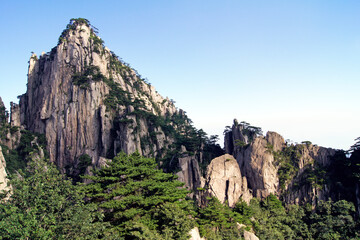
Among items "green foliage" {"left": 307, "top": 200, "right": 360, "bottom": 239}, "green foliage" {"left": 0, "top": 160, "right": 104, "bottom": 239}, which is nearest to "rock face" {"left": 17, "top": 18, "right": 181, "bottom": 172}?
"green foliage" {"left": 307, "top": 200, "right": 360, "bottom": 239}

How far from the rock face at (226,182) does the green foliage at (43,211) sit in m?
21.0

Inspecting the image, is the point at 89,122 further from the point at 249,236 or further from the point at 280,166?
the point at 249,236

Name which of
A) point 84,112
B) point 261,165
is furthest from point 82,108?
point 261,165

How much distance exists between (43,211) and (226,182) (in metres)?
25.6

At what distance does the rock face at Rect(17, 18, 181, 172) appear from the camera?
65438 mm

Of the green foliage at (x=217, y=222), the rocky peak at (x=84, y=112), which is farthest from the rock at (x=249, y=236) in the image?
the rocky peak at (x=84, y=112)

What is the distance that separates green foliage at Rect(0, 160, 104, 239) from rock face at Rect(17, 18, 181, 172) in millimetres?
45923

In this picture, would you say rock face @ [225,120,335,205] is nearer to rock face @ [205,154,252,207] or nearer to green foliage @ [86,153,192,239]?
rock face @ [205,154,252,207]

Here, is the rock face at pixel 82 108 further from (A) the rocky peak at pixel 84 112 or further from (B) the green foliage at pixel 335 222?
(B) the green foliage at pixel 335 222

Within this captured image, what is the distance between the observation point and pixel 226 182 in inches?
1427

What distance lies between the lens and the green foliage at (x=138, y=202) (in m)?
20.0

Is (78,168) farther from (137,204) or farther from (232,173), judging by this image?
(137,204)

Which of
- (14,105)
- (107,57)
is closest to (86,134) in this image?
(14,105)

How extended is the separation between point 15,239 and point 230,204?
86.9ft
